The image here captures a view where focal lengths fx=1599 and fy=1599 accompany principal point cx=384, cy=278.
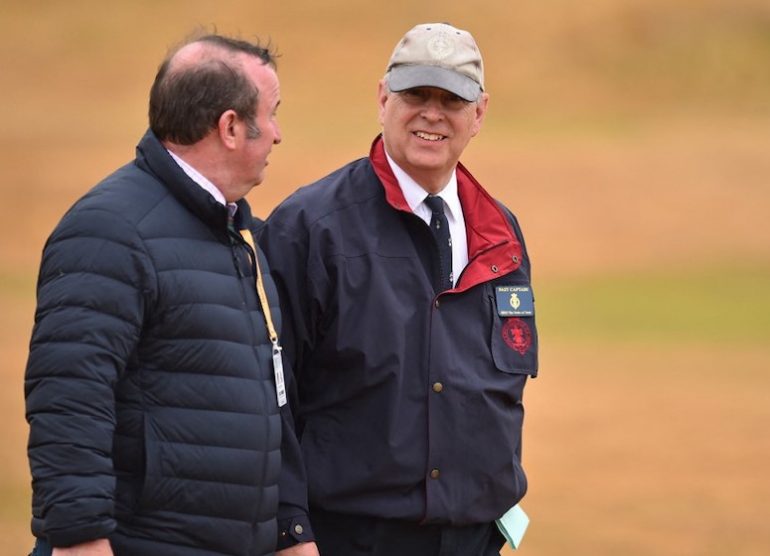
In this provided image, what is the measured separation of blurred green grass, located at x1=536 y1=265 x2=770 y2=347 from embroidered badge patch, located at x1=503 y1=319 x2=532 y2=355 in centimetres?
1111

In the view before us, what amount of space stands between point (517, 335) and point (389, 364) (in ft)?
1.29

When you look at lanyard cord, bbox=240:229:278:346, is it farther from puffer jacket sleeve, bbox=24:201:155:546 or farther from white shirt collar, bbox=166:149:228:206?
puffer jacket sleeve, bbox=24:201:155:546

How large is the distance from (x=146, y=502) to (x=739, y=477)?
8013mm

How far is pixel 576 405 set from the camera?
41.7 ft

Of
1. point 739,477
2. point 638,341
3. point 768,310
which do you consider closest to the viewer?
point 739,477

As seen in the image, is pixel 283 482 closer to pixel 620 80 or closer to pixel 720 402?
pixel 720 402

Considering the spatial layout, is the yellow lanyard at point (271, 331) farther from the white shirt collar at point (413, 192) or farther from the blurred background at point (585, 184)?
the blurred background at point (585, 184)

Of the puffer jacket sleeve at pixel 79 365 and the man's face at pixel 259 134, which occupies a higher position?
the man's face at pixel 259 134

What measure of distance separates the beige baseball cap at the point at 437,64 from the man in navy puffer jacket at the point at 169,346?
1.68ft

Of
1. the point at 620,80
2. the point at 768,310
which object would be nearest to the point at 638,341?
the point at 768,310

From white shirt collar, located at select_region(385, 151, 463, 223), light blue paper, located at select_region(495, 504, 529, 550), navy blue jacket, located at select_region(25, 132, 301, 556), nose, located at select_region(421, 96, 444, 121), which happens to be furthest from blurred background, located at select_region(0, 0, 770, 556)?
navy blue jacket, located at select_region(25, 132, 301, 556)

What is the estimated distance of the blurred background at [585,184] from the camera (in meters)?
10.4

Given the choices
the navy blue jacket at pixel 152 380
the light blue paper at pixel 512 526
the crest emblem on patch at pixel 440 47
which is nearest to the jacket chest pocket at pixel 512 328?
the light blue paper at pixel 512 526

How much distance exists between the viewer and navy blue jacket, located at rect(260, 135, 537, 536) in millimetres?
3695
